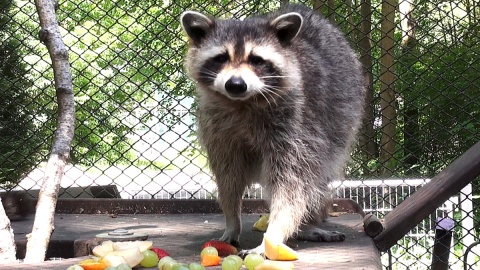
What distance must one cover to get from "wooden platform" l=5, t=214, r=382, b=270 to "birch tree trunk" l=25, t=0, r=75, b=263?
0.16 m

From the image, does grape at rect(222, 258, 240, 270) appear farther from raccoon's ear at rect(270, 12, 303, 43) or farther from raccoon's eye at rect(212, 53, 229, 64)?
raccoon's ear at rect(270, 12, 303, 43)

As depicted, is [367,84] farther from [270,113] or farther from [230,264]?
[230,264]

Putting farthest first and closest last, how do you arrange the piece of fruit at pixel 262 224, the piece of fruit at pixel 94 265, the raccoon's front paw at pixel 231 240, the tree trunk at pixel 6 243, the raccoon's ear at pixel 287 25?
the piece of fruit at pixel 262 224 < the raccoon's front paw at pixel 231 240 < the raccoon's ear at pixel 287 25 < the tree trunk at pixel 6 243 < the piece of fruit at pixel 94 265

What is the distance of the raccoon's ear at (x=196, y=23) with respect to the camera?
92.1 inches

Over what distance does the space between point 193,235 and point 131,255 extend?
2.06 ft

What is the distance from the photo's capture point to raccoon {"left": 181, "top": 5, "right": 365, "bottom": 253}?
7.30 feet

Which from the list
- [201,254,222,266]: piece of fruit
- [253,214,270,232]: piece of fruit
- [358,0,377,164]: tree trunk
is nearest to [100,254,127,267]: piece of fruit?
[201,254,222,266]: piece of fruit

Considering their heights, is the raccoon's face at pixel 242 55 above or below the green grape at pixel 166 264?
above

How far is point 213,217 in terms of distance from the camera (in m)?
3.02

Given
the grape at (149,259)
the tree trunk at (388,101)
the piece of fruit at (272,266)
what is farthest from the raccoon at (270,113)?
the tree trunk at (388,101)

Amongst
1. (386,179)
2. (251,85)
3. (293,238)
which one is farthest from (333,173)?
(386,179)

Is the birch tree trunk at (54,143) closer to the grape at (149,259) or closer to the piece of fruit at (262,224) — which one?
the grape at (149,259)

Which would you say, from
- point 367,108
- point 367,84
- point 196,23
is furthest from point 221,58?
point 367,108

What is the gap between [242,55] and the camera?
2.20 meters
